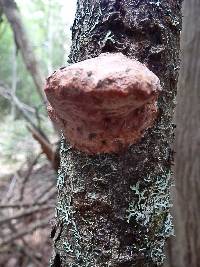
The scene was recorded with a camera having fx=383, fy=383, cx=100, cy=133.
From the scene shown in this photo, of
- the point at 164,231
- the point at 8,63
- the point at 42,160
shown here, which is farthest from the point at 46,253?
the point at 8,63

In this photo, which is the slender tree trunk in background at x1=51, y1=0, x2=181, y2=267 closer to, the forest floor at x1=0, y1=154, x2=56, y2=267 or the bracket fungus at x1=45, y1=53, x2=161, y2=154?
the bracket fungus at x1=45, y1=53, x2=161, y2=154

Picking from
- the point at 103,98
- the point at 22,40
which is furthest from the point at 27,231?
the point at 103,98

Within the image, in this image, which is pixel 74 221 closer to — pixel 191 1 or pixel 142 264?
pixel 142 264

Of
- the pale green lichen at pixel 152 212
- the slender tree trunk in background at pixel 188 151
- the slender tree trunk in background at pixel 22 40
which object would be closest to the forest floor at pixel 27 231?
the slender tree trunk in background at pixel 22 40

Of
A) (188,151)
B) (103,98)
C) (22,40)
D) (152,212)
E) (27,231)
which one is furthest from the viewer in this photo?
(27,231)

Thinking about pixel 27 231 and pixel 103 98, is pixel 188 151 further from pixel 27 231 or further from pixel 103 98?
pixel 103 98
